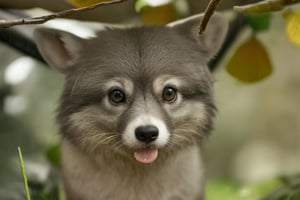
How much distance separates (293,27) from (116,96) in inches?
13.8

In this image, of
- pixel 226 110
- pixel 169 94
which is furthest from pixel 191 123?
pixel 226 110

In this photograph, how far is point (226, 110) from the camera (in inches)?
110

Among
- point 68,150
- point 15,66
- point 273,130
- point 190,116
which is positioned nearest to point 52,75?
point 15,66

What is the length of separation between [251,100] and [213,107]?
4.28 ft

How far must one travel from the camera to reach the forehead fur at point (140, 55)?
1.45 m

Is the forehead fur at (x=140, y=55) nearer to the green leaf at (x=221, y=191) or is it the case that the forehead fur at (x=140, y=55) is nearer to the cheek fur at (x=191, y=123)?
the cheek fur at (x=191, y=123)

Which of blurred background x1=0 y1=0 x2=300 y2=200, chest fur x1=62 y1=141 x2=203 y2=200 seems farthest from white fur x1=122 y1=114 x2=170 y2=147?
blurred background x1=0 y1=0 x2=300 y2=200

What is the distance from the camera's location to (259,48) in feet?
5.51

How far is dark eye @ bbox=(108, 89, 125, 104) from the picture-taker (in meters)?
1.43

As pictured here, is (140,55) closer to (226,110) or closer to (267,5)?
(267,5)

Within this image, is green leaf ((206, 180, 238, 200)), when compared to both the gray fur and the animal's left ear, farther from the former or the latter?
the animal's left ear

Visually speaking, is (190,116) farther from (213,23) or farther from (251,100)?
(251,100)

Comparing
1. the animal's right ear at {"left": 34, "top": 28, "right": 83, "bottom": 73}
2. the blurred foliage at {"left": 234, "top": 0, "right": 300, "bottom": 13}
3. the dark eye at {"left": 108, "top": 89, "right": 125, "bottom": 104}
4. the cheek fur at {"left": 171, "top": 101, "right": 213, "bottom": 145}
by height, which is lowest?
the blurred foliage at {"left": 234, "top": 0, "right": 300, "bottom": 13}

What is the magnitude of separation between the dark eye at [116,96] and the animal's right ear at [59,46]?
13cm
